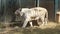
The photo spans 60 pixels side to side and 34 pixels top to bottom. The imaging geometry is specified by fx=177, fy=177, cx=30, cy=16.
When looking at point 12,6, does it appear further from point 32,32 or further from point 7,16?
point 32,32

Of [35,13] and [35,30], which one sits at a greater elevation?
[35,13]

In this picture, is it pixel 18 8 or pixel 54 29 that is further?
pixel 18 8

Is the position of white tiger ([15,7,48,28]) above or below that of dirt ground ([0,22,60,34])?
above

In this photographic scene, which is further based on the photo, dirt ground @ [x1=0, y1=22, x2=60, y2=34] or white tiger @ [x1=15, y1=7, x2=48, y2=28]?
white tiger @ [x1=15, y1=7, x2=48, y2=28]

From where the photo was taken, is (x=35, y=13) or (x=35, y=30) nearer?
(x=35, y=30)

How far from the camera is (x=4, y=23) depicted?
196 inches

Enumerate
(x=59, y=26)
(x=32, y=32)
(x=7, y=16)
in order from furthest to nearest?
(x=7, y=16), (x=59, y=26), (x=32, y=32)

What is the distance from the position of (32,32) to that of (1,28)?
2.85 ft

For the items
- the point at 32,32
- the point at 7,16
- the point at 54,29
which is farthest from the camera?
the point at 7,16

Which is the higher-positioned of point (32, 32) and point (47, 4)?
point (47, 4)

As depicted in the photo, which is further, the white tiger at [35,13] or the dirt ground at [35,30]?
the white tiger at [35,13]

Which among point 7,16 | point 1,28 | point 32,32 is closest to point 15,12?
point 7,16

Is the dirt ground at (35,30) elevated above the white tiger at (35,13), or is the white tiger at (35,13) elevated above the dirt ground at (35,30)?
the white tiger at (35,13)

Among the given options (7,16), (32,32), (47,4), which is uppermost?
(47,4)
